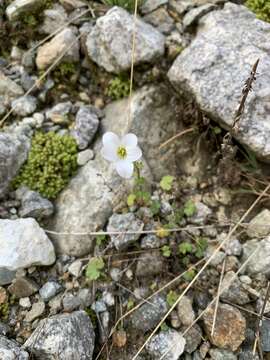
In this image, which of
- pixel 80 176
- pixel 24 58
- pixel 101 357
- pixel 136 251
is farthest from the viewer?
pixel 24 58

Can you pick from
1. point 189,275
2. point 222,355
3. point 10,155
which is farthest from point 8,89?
point 222,355

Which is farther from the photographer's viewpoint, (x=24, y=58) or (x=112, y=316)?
(x=24, y=58)

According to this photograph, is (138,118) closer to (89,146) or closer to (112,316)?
(89,146)

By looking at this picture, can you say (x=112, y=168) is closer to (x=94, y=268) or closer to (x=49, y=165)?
(x=49, y=165)

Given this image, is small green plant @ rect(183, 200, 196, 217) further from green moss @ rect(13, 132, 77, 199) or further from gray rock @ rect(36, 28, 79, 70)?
gray rock @ rect(36, 28, 79, 70)

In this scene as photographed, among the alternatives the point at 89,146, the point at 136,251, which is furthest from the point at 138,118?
the point at 136,251

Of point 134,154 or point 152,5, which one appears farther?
point 152,5
